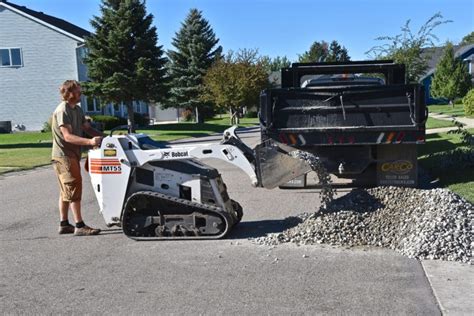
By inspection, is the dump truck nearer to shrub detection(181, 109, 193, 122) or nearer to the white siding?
the white siding

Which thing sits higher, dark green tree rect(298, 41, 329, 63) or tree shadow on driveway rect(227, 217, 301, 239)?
dark green tree rect(298, 41, 329, 63)

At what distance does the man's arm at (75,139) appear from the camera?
633 cm

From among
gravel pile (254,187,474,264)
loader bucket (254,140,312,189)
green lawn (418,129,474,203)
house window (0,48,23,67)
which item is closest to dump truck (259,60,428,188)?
green lawn (418,129,474,203)

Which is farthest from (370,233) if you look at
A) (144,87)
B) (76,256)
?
(144,87)

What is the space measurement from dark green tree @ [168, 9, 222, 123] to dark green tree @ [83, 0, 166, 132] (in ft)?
39.7

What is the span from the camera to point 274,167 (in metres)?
6.08

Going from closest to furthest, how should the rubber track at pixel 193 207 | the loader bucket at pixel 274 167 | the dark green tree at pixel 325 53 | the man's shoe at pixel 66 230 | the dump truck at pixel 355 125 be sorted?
the loader bucket at pixel 274 167 < the rubber track at pixel 193 207 < the man's shoe at pixel 66 230 < the dump truck at pixel 355 125 < the dark green tree at pixel 325 53

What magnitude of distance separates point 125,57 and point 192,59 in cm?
1427

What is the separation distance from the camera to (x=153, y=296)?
4539 mm

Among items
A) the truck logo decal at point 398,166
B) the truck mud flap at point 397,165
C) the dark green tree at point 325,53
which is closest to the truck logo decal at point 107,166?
the truck mud flap at point 397,165

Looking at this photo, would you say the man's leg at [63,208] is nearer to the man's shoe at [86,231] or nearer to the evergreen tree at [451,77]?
the man's shoe at [86,231]

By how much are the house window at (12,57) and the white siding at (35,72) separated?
0.30 meters

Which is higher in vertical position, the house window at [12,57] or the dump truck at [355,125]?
the house window at [12,57]

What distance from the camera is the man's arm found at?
6328 millimetres
